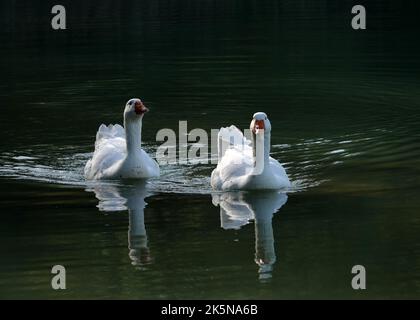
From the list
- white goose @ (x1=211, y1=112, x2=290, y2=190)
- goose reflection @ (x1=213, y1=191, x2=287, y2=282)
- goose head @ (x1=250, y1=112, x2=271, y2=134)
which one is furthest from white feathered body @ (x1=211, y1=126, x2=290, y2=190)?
goose head @ (x1=250, y1=112, x2=271, y2=134)

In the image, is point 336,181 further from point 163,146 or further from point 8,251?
point 8,251

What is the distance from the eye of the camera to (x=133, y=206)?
14945mm

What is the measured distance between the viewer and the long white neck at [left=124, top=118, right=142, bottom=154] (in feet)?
54.3

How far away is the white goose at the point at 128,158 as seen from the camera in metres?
16.4

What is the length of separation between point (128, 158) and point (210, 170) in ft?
4.70

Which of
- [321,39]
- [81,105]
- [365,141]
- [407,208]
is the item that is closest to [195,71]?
[81,105]

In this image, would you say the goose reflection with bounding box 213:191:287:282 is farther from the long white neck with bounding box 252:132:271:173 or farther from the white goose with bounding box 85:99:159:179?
the white goose with bounding box 85:99:159:179

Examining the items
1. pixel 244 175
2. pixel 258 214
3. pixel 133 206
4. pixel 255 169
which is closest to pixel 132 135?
pixel 133 206

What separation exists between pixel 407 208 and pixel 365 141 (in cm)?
456

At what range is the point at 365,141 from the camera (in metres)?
18.9

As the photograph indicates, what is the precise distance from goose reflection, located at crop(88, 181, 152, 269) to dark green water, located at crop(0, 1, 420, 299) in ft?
0.11

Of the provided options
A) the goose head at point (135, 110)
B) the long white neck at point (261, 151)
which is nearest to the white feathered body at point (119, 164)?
the goose head at point (135, 110)

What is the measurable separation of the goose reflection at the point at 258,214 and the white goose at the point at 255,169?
15 centimetres

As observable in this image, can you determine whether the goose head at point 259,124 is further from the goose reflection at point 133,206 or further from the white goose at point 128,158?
the white goose at point 128,158
